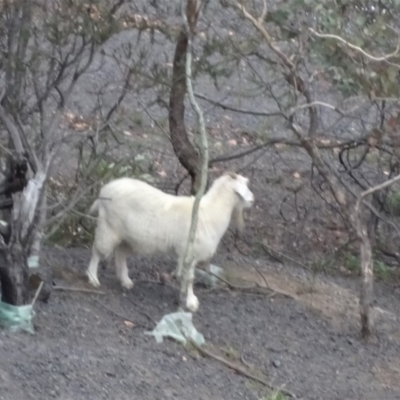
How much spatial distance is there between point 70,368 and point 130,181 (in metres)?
2.70

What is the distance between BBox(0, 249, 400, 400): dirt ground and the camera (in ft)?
19.0

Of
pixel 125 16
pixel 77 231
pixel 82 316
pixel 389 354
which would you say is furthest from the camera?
pixel 77 231

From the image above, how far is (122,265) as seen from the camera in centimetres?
837

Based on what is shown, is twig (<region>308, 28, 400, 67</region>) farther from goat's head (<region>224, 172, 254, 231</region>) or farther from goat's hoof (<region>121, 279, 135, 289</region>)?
goat's hoof (<region>121, 279, 135, 289</region>)

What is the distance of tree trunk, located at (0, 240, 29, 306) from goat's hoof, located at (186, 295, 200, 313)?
1705 mm

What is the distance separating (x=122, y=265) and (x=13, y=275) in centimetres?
206

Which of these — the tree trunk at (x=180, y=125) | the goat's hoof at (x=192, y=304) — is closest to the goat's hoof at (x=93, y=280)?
the goat's hoof at (x=192, y=304)

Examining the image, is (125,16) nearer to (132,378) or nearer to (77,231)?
(77,231)

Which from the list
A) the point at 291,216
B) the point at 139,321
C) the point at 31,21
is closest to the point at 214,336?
the point at 139,321

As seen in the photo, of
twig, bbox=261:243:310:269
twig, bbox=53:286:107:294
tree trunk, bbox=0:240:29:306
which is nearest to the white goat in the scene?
twig, bbox=53:286:107:294

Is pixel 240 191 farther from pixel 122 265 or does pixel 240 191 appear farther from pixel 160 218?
pixel 122 265

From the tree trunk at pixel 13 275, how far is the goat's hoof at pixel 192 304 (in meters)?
1.70

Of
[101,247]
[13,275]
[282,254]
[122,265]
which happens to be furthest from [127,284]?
[282,254]

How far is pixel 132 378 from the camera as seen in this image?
591 cm
